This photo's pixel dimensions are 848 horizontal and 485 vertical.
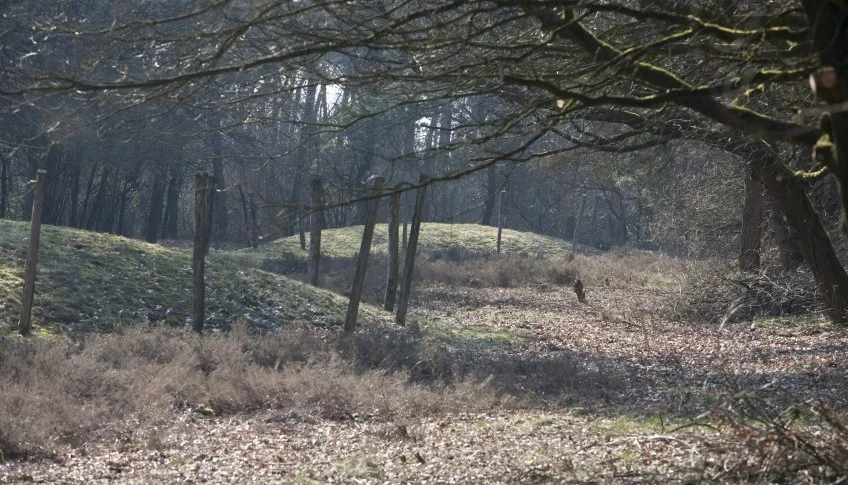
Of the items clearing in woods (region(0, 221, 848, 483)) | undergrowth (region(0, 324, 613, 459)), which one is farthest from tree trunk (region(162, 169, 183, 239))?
undergrowth (region(0, 324, 613, 459))

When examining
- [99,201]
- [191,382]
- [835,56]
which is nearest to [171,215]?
[99,201]

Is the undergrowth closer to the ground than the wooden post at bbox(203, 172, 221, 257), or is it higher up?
closer to the ground

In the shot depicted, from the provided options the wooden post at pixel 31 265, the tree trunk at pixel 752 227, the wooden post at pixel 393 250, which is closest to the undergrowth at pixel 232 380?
the wooden post at pixel 31 265

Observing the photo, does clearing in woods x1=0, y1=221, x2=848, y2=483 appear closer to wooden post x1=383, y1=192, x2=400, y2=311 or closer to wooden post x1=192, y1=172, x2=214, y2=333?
wooden post x1=383, y1=192, x2=400, y2=311

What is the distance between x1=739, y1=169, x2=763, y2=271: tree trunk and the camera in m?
18.7

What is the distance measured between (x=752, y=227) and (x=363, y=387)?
11685 mm

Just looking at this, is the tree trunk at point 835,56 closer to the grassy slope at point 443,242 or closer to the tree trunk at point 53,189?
the grassy slope at point 443,242

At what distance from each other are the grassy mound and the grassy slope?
15.0 m

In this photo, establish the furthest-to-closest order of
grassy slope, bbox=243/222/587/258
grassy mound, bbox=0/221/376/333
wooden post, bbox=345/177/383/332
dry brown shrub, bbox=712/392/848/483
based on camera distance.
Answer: grassy slope, bbox=243/222/587/258, wooden post, bbox=345/177/383/332, grassy mound, bbox=0/221/376/333, dry brown shrub, bbox=712/392/848/483

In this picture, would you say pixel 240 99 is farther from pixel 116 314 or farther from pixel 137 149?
pixel 137 149

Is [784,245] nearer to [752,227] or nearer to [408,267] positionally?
[752,227]

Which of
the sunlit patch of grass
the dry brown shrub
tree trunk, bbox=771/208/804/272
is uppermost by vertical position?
tree trunk, bbox=771/208/804/272

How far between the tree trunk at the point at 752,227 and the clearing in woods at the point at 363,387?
832 mm

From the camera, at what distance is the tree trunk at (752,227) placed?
1870 cm
